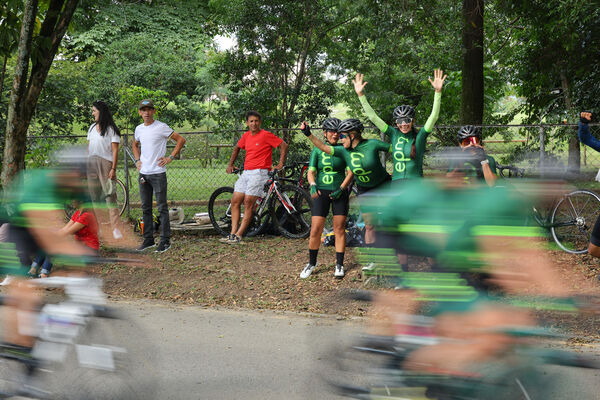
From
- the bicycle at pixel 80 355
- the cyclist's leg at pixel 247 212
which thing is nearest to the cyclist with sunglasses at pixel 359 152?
the cyclist's leg at pixel 247 212

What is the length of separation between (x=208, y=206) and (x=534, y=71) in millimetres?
9831

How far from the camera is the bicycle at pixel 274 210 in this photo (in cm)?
925

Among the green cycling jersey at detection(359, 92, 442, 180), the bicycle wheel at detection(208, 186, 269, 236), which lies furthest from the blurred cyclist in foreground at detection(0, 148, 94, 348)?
the bicycle wheel at detection(208, 186, 269, 236)

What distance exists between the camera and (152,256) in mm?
8391

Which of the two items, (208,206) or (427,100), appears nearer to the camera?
(208,206)

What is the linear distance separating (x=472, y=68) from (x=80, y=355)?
9.48 m

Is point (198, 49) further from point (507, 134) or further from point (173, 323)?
point (173, 323)

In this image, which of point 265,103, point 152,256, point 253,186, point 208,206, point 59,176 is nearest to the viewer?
point 59,176

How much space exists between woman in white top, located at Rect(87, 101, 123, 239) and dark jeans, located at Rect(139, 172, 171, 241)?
1.86ft

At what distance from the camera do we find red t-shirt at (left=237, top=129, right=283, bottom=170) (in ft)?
30.0

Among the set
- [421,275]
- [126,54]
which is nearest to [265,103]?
[421,275]

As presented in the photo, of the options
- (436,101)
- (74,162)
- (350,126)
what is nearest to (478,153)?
(436,101)

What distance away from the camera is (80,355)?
11.1ft

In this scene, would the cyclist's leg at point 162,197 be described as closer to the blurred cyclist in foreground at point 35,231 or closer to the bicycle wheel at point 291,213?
the bicycle wheel at point 291,213
